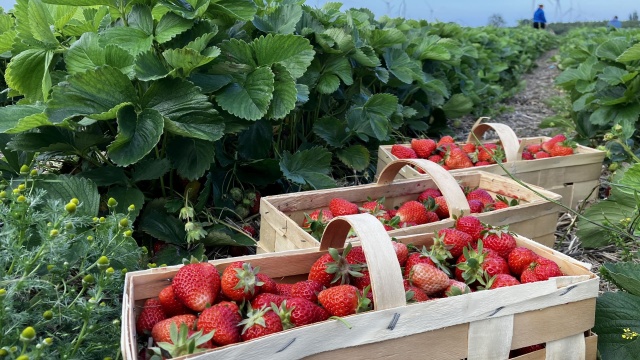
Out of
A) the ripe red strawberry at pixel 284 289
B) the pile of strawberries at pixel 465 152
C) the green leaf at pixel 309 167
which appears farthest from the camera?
the pile of strawberries at pixel 465 152

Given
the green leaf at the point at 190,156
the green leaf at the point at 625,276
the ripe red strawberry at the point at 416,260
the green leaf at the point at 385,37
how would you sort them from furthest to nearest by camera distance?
the green leaf at the point at 385,37, the green leaf at the point at 190,156, the green leaf at the point at 625,276, the ripe red strawberry at the point at 416,260

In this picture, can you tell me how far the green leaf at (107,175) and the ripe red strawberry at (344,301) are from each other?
1088 millimetres

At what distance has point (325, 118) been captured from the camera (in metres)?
2.88

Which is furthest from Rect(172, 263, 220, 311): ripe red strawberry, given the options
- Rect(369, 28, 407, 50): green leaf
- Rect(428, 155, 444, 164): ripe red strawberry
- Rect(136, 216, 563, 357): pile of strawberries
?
Rect(369, 28, 407, 50): green leaf

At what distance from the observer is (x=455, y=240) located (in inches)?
62.6

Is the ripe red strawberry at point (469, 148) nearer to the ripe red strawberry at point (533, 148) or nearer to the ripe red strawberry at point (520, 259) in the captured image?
the ripe red strawberry at point (533, 148)

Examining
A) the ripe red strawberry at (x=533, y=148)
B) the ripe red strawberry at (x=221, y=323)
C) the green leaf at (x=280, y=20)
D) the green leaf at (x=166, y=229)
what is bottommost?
the green leaf at (x=166, y=229)

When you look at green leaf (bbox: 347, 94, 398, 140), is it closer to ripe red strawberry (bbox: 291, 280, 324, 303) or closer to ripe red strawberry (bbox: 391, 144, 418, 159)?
ripe red strawberry (bbox: 391, 144, 418, 159)

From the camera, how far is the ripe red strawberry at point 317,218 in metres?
1.93

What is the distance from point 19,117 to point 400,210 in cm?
124

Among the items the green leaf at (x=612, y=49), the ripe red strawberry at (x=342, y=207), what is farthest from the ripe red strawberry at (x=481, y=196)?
the green leaf at (x=612, y=49)

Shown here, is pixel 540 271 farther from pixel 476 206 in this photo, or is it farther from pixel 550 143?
pixel 550 143

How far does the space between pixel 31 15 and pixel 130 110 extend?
0.47 meters

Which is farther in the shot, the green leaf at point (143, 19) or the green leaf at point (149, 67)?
the green leaf at point (143, 19)
